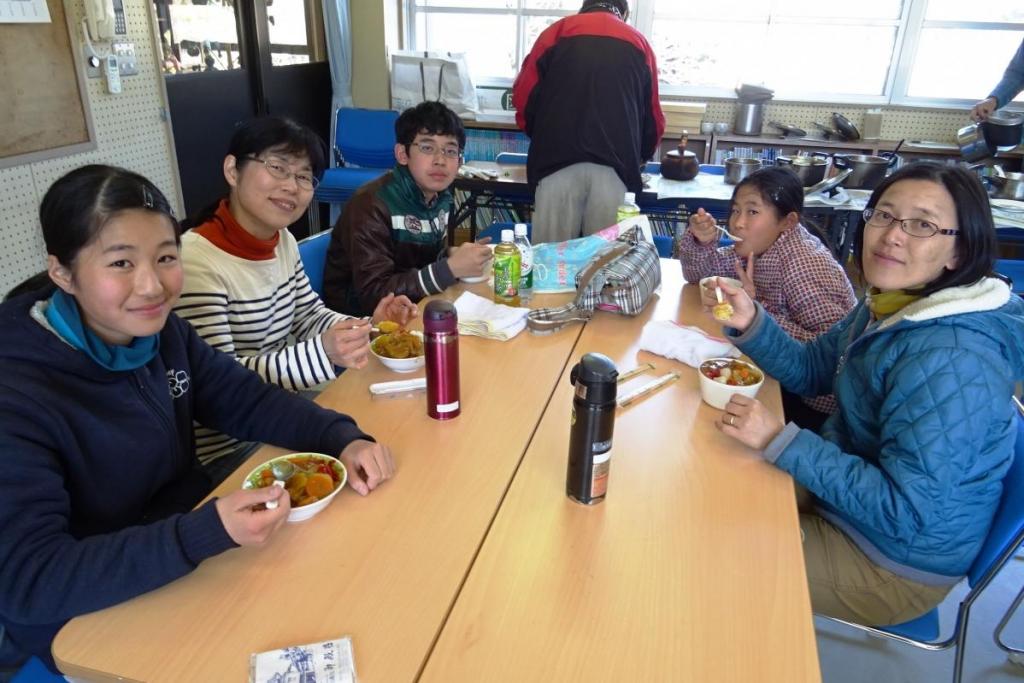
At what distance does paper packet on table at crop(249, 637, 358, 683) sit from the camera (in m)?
0.77

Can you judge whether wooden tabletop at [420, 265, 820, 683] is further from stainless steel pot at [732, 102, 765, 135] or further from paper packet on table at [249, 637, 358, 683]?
stainless steel pot at [732, 102, 765, 135]

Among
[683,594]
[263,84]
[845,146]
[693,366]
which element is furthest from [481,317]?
[845,146]

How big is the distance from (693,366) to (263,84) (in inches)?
153

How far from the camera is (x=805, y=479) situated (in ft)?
3.84

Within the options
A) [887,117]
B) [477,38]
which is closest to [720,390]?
[887,117]

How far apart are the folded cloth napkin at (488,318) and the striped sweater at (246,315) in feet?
1.30

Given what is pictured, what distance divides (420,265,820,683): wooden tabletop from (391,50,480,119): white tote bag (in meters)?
4.41

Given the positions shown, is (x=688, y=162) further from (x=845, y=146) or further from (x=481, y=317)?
(x=481, y=317)

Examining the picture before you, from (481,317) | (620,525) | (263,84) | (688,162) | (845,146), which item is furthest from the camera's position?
(845,146)

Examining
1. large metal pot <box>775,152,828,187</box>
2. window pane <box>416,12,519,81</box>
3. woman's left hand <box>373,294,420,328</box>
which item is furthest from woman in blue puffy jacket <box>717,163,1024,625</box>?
window pane <box>416,12,519,81</box>

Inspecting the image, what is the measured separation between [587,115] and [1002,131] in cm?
245

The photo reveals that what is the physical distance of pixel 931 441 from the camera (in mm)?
1117

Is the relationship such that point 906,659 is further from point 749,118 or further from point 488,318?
point 749,118

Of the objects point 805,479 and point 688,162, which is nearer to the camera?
point 805,479
